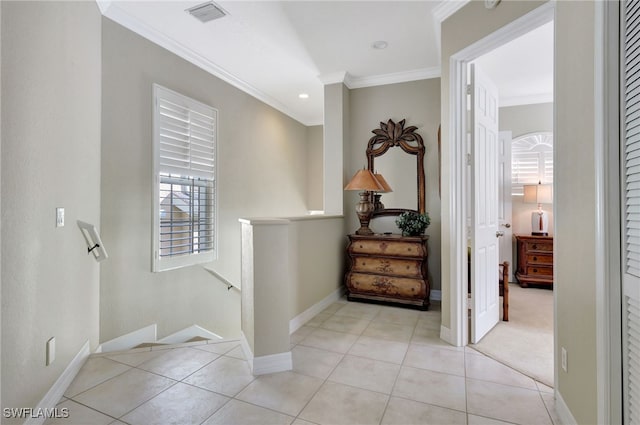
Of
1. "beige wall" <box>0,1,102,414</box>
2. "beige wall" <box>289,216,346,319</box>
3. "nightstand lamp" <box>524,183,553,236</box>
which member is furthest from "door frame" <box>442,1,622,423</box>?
"nightstand lamp" <box>524,183,553,236</box>

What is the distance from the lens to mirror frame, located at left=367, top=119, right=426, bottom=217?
3912 millimetres

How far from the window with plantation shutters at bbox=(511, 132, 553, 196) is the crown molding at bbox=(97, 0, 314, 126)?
394cm

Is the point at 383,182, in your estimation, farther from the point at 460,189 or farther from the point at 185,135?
the point at 185,135

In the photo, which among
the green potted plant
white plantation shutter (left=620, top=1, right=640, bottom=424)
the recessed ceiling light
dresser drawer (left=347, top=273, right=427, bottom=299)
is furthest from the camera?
the green potted plant

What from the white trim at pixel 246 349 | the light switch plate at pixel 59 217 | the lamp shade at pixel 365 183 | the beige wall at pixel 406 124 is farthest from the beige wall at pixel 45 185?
the beige wall at pixel 406 124

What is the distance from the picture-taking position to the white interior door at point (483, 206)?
259 centimetres

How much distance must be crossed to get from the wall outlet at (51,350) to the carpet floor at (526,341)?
2873mm

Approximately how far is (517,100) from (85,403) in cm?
600

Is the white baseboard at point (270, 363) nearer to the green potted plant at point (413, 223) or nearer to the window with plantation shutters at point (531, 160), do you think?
the green potted plant at point (413, 223)

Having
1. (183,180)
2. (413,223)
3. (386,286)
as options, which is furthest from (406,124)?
(183,180)

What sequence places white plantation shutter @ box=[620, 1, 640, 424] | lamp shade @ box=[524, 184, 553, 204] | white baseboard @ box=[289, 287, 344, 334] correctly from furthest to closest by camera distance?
lamp shade @ box=[524, 184, 553, 204]
white baseboard @ box=[289, 287, 344, 334]
white plantation shutter @ box=[620, 1, 640, 424]

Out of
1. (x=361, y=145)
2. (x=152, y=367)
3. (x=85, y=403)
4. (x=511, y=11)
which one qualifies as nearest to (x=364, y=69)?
(x=361, y=145)

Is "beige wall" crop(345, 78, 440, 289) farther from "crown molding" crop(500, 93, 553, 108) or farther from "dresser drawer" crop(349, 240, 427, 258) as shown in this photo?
"crown molding" crop(500, 93, 553, 108)

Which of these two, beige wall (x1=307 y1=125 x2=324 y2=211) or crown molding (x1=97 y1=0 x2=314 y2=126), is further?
beige wall (x1=307 y1=125 x2=324 y2=211)
